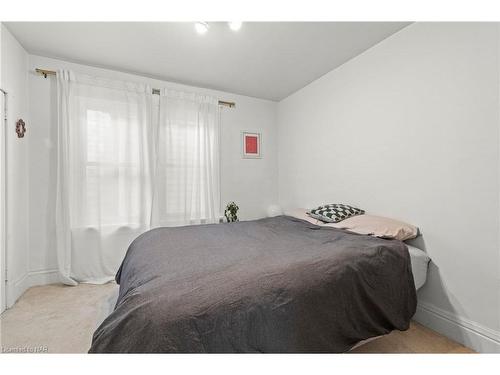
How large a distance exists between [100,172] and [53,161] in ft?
1.58

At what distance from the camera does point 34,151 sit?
2.49 m

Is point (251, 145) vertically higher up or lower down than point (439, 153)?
higher up

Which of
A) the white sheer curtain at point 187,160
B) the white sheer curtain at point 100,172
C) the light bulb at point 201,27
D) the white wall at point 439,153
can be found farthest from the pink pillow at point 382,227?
the white sheer curtain at point 100,172

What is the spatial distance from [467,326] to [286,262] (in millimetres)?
1459

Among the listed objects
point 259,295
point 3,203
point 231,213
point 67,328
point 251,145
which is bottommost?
point 67,328

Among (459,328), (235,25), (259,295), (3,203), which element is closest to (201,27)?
(235,25)

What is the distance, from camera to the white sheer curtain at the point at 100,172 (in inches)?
99.7

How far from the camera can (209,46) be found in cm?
226

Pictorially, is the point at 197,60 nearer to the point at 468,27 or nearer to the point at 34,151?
the point at 34,151

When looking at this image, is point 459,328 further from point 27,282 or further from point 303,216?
point 27,282

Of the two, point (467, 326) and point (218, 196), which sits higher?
point (218, 196)

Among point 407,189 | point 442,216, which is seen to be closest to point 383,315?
point 442,216

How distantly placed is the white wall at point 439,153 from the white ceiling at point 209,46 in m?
0.37

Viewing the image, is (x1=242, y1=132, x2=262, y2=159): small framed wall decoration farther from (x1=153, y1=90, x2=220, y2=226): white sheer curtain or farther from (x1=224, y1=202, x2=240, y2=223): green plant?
(x1=224, y1=202, x2=240, y2=223): green plant
